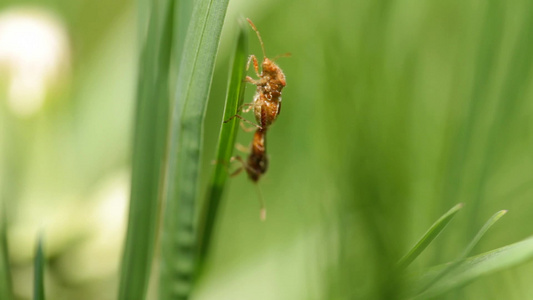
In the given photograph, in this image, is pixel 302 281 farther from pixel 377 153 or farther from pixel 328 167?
pixel 377 153

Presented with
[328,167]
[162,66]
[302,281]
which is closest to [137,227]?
[162,66]

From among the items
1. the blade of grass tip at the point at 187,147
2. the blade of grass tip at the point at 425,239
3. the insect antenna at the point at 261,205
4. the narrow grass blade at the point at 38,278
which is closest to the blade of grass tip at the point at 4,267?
the narrow grass blade at the point at 38,278

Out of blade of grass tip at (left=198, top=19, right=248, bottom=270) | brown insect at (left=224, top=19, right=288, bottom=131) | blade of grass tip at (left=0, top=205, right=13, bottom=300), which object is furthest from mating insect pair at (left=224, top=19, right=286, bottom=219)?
blade of grass tip at (left=0, top=205, right=13, bottom=300)

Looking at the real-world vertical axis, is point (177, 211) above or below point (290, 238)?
above

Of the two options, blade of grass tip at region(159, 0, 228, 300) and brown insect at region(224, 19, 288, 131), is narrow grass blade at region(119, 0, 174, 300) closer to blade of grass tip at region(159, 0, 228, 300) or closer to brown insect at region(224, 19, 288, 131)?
blade of grass tip at region(159, 0, 228, 300)

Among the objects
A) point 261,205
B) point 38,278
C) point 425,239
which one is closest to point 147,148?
point 38,278

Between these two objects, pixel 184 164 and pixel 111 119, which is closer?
pixel 184 164
